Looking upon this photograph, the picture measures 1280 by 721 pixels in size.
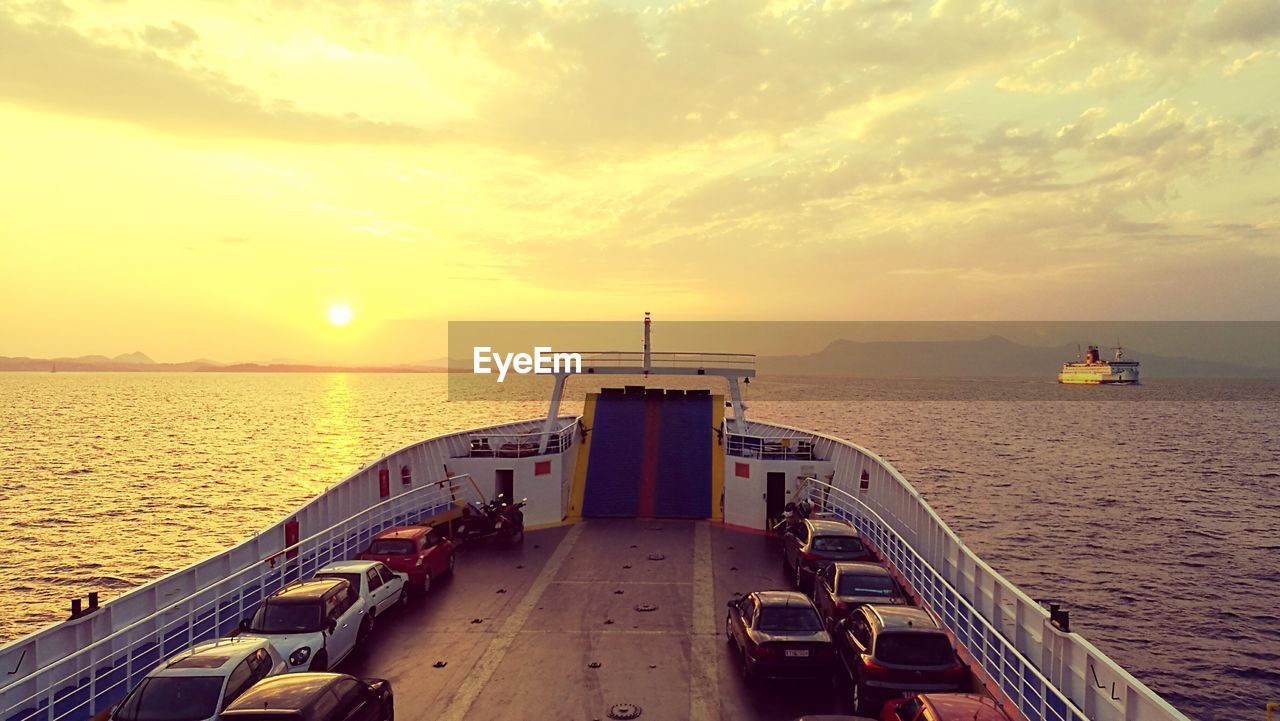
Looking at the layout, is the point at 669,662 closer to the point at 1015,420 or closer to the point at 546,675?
the point at 546,675

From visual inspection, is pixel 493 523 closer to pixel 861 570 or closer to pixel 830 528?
pixel 830 528

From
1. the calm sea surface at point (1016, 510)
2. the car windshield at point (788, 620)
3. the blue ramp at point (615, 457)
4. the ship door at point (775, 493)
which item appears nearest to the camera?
the car windshield at point (788, 620)

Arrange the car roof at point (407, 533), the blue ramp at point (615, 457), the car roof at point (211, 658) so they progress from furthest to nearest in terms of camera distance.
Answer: the blue ramp at point (615, 457), the car roof at point (407, 533), the car roof at point (211, 658)

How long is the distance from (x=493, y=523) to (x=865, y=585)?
38.8 feet

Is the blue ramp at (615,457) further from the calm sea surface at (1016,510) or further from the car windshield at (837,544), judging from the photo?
the calm sea surface at (1016,510)

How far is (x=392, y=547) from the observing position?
1764 cm

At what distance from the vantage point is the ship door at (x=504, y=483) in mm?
25219

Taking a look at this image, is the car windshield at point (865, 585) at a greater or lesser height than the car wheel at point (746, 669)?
greater

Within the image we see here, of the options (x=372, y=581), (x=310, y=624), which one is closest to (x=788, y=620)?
(x=310, y=624)

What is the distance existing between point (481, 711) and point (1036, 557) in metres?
37.3

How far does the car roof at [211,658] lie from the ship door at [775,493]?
16.8 meters

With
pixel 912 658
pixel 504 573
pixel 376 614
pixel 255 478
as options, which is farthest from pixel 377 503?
pixel 255 478

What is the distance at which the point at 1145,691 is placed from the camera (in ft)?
26.8

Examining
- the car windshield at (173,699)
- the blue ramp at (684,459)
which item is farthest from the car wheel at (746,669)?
the blue ramp at (684,459)
